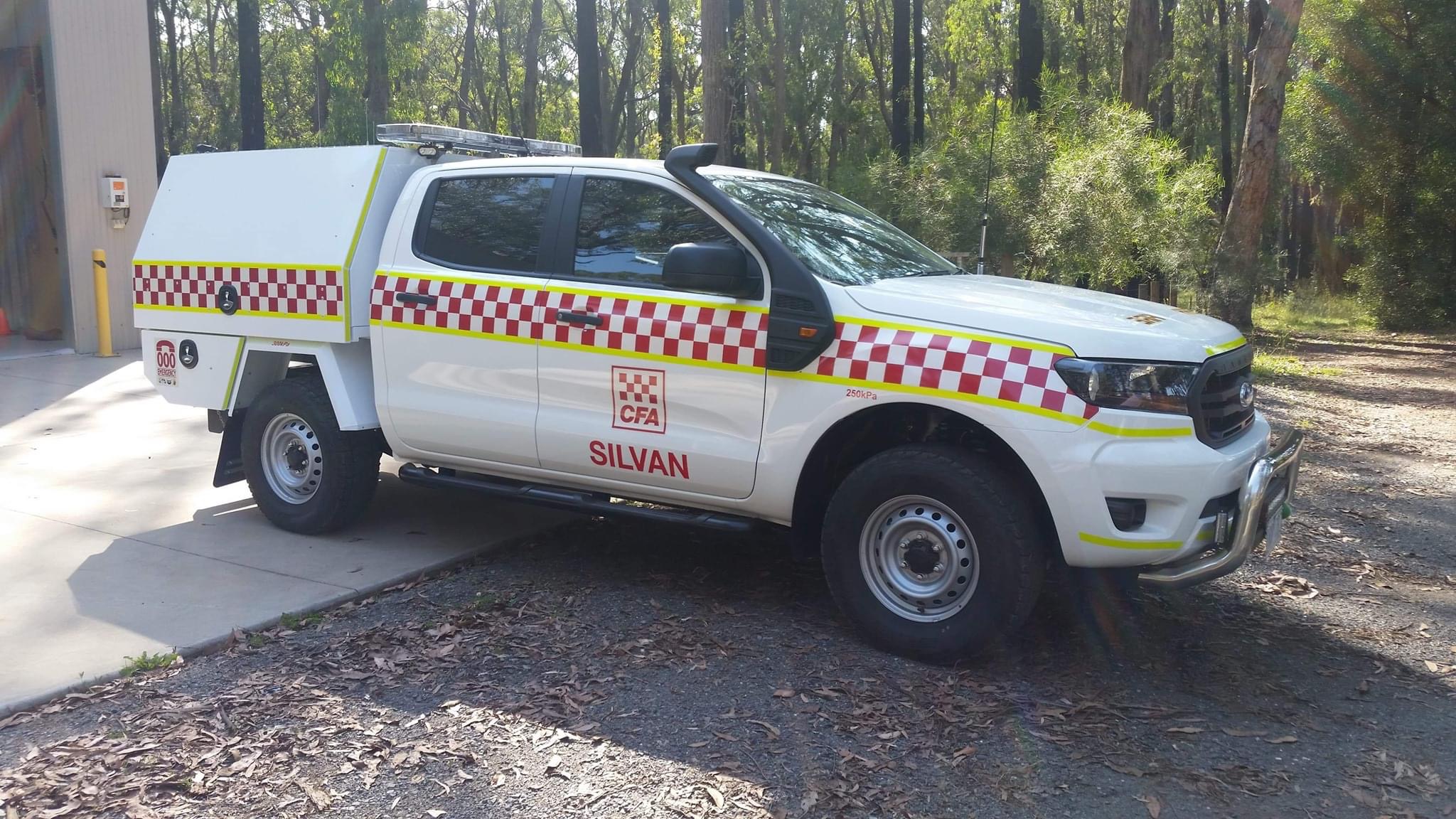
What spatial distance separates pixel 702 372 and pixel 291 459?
2651mm

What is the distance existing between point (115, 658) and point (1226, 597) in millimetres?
4743

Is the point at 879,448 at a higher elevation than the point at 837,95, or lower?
lower

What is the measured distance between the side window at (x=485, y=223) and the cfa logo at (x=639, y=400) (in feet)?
2.59

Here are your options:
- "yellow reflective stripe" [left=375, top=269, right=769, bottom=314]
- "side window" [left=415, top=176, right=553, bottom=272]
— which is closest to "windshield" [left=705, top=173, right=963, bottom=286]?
"yellow reflective stripe" [left=375, top=269, right=769, bottom=314]

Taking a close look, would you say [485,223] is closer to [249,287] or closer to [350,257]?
[350,257]

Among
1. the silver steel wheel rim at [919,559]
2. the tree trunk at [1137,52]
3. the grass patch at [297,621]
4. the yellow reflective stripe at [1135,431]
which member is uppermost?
the tree trunk at [1137,52]

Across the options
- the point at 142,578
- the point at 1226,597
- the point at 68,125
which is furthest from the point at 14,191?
the point at 1226,597

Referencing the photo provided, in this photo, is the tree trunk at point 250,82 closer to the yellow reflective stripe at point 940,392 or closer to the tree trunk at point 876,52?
the tree trunk at point 876,52

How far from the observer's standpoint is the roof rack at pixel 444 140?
6016mm

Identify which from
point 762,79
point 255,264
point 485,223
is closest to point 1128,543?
point 485,223

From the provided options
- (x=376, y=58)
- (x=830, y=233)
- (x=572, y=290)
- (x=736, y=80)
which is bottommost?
(x=572, y=290)

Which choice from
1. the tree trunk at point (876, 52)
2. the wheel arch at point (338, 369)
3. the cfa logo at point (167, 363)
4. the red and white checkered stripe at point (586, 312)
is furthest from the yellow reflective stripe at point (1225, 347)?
the tree trunk at point (876, 52)

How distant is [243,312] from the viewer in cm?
605

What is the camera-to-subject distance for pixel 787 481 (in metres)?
4.64
